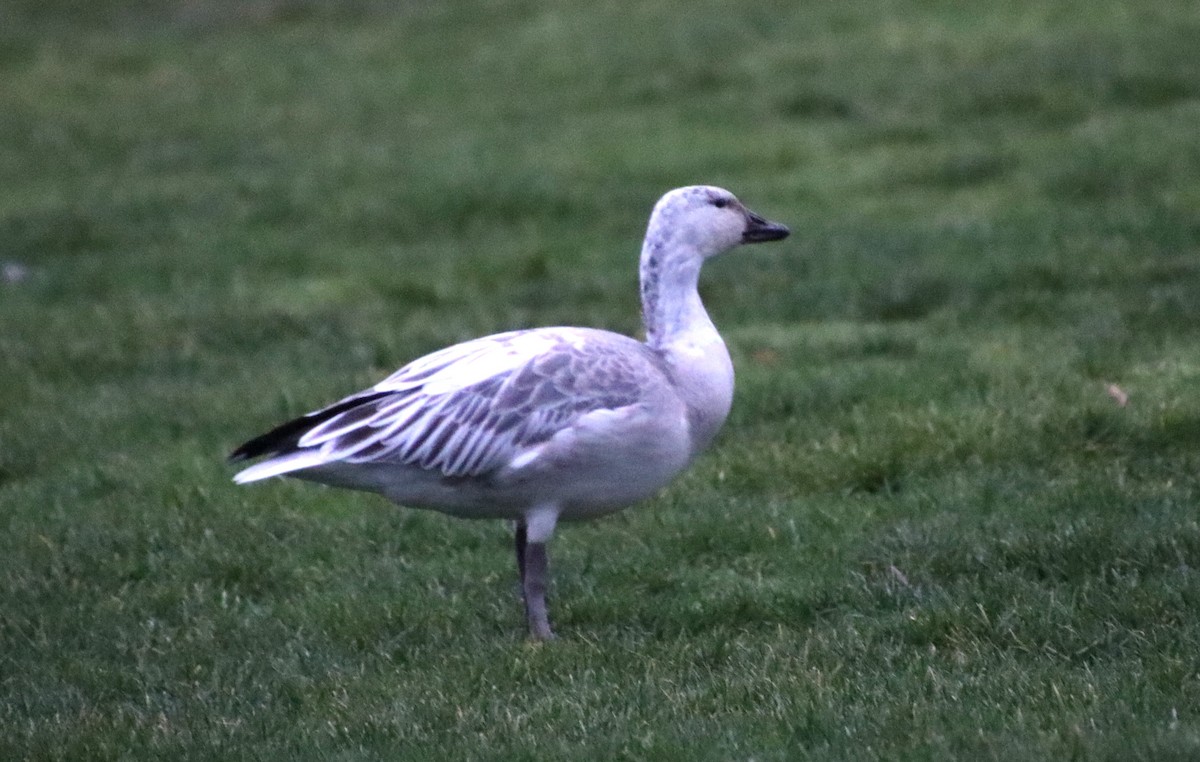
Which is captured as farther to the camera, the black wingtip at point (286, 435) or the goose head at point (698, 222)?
the goose head at point (698, 222)

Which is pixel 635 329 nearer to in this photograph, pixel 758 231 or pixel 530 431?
pixel 758 231

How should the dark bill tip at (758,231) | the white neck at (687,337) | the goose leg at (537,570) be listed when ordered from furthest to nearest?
1. the dark bill tip at (758,231)
2. the white neck at (687,337)
3. the goose leg at (537,570)

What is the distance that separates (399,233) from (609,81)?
509 cm

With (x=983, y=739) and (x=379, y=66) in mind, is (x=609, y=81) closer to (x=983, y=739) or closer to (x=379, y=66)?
(x=379, y=66)

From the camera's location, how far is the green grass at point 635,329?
18.2ft

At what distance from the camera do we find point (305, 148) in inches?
700

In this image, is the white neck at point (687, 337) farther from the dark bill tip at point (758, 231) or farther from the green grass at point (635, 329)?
the green grass at point (635, 329)

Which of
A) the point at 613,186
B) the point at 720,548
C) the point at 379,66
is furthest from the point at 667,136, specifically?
the point at 720,548

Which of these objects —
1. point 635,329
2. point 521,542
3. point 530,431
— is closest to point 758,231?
point 530,431

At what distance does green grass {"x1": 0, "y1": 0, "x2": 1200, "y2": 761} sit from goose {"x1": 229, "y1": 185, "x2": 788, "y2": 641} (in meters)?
0.45

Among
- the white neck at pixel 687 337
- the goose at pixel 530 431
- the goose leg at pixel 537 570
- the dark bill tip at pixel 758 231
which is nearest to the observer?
the goose at pixel 530 431

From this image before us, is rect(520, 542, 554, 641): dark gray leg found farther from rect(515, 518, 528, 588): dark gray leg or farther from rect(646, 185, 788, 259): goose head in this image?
rect(646, 185, 788, 259): goose head

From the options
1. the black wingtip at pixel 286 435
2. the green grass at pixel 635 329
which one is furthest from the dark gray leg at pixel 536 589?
the black wingtip at pixel 286 435

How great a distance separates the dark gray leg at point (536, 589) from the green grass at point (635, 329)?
0.44 feet
